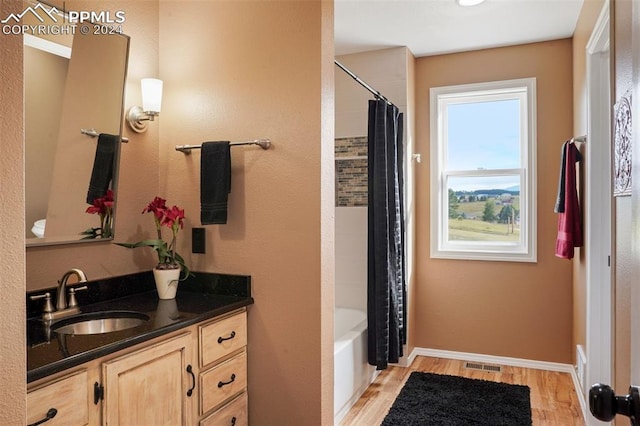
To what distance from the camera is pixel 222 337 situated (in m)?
1.99

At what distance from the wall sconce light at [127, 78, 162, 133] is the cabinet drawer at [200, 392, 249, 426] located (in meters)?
1.38

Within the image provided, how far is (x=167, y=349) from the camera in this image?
1.70 meters

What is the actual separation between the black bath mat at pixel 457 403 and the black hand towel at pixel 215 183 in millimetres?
1638

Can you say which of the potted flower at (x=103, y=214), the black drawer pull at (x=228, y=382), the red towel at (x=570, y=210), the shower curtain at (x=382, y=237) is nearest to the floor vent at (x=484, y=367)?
the shower curtain at (x=382, y=237)

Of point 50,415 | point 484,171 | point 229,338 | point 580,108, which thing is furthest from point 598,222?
point 50,415

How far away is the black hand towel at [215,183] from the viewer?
214 centimetres

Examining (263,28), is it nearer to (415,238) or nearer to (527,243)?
(415,238)

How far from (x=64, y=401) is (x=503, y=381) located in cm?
303

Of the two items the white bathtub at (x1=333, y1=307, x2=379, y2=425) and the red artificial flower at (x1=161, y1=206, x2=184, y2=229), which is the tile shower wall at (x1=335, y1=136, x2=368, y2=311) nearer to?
the white bathtub at (x1=333, y1=307, x2=379, y2=425)

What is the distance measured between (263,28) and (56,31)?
0.88 meters

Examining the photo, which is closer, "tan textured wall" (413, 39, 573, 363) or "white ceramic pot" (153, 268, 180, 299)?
"white ceramic pot" (153, 268, 180, 299)

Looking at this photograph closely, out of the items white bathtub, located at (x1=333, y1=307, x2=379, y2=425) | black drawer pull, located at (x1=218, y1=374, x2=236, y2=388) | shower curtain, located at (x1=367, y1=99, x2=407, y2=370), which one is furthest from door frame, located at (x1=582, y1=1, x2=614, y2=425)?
black drawer pull, located at (x1=218, y1=374, x2=236, y2=388)

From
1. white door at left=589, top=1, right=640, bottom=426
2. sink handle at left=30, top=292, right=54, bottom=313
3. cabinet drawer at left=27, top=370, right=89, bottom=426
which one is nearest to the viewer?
white door at left=589, top=1, right=640, bottom=426

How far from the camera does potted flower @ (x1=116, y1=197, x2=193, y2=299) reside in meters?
2.12
